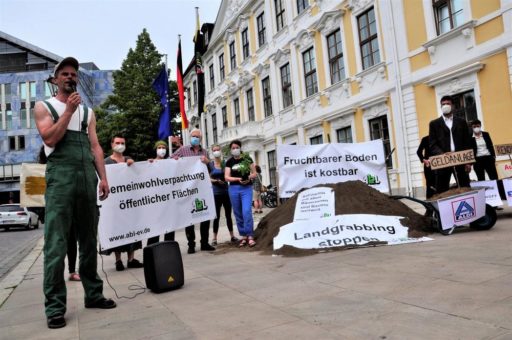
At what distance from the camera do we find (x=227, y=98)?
31.6 meters

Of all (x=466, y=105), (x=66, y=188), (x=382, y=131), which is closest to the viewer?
(x=66, y=188)

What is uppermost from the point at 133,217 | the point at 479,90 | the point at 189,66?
the point at 189,66

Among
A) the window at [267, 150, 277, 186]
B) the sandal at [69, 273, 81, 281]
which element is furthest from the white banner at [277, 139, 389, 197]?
the window at [267, 150, 277, 186]

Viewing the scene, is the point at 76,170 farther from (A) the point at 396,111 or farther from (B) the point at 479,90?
(A) the point at 396,111

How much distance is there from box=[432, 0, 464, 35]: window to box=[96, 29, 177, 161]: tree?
910 inches

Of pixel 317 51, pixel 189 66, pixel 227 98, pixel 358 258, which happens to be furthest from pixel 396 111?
pixel 189 66

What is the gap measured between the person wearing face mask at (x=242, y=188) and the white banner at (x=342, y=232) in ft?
2.76

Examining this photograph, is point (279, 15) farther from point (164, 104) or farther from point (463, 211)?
point (463, 211)

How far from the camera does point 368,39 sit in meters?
17.3

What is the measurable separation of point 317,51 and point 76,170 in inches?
730

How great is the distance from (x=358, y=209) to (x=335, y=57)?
47.3ft

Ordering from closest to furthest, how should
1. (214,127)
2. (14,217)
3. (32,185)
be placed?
(32,185), (14,217), (214,127)

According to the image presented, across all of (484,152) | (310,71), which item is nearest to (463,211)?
(484,152)

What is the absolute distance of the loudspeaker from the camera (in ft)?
13.9
